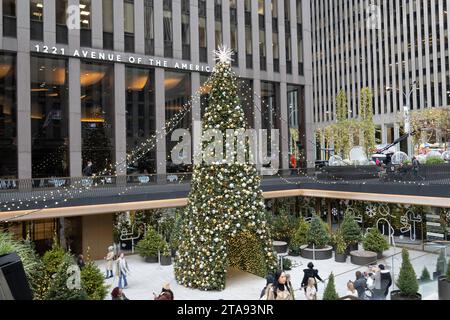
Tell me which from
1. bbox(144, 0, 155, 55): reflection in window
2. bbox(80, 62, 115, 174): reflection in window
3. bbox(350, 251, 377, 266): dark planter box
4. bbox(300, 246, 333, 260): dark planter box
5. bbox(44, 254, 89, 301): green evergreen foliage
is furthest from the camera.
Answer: bbox(144, 0, 155, 55): reflection in window

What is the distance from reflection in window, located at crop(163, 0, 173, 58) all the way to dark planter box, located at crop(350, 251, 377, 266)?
19.2 m

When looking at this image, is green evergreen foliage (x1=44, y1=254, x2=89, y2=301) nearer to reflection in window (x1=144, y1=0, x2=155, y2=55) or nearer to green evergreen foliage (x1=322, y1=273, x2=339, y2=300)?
green evergreen foliage (x1=322, y1=273, x2=339, y2=300)

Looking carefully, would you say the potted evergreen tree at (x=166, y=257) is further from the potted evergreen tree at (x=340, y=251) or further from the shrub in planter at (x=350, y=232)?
the shrub in planter at (x=350, y=232)

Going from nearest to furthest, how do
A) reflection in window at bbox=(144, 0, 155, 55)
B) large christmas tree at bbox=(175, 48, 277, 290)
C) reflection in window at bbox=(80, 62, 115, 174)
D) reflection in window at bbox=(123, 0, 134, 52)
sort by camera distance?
large christmas tree at bbox=(175, 48, 277, 290) → reflection in window at bbox=(80, 62, 115, 174) → reflection in window at bbox=(123, 0, 134, 52) → reflection in window at bbox=(144, 0, 155, 55)

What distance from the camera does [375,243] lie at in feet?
65.3

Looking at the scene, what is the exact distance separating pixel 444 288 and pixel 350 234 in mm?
9641

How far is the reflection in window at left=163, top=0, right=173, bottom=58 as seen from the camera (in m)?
31.1

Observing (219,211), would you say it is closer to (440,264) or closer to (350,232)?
Answer: (440,264)

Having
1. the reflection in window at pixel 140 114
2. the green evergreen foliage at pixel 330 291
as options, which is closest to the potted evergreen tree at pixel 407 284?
the green evergreen foliage at pixel 330 291

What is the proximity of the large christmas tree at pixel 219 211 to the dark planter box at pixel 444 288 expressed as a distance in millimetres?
5783

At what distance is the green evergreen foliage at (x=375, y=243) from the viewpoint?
1986cm

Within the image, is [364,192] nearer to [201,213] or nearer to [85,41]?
[201,213]

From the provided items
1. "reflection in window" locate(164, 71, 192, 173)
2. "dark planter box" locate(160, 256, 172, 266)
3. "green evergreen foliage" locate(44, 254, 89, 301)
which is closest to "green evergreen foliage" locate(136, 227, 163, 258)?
"dark planter box" locate(160, 256, 172, 266)

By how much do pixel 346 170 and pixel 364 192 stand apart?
488 cm
